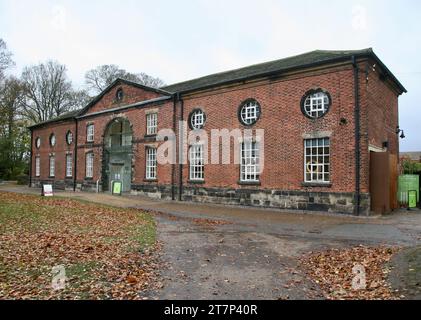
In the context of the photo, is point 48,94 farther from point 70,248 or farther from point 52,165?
point 70,248

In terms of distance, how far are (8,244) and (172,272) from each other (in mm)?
4549

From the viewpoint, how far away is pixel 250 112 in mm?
17609

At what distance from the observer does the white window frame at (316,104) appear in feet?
49.8

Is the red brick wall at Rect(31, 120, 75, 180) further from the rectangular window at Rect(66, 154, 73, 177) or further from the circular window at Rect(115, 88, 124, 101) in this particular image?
the circular window at Rect(115, 88, 124, 101)

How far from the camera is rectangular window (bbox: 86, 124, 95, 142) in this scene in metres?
27.0

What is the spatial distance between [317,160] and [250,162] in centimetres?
343

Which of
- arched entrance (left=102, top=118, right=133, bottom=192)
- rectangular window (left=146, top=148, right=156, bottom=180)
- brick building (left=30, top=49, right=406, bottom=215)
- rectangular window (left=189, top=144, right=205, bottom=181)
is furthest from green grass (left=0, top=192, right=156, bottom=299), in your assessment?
arched entrance (left=102, top=118, right=133, bottom=192)

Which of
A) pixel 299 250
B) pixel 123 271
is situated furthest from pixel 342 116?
pixel 123 271

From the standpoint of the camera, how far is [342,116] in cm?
1462

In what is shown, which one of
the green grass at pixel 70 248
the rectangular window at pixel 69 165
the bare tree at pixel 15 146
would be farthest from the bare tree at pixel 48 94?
the green grass at pixel 70 248

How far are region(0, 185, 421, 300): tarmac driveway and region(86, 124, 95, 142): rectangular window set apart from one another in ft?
44.7

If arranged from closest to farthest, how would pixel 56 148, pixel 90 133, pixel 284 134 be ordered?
pixel 284 134, pixel 90 133, pixel 56 148

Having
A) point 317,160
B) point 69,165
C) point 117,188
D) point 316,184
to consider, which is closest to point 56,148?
point 69,165
